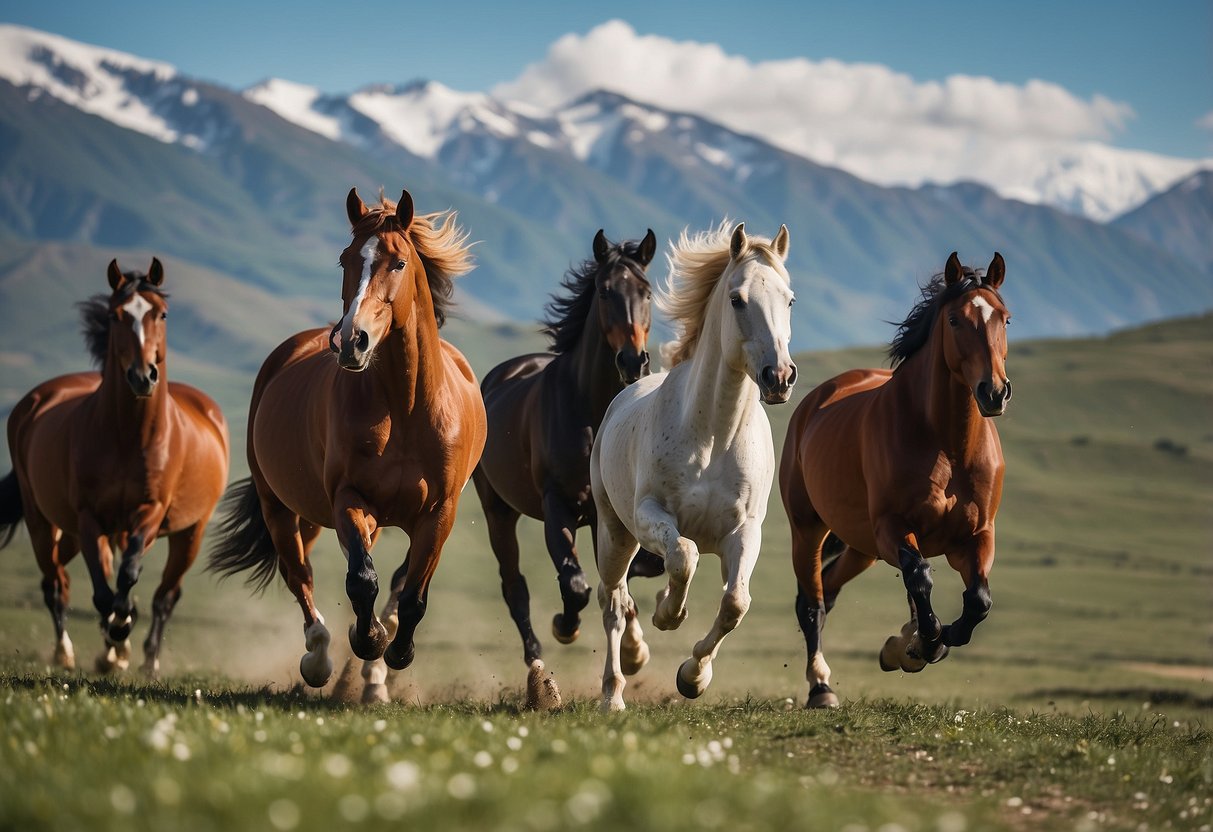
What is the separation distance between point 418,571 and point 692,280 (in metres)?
2.87

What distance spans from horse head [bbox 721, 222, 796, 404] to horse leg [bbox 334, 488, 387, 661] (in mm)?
2707

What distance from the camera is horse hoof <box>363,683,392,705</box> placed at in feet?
35.5

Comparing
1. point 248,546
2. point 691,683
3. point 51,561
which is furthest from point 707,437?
point 51,561

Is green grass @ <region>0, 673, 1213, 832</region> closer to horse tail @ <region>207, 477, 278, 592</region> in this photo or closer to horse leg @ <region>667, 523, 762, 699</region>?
horse leg @ <region>667, 523, 762, 699</region>

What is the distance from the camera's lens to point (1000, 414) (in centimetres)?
962

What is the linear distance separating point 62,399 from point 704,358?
321 inches

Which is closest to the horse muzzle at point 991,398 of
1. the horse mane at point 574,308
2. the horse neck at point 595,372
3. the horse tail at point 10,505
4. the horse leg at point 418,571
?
the horse neck at point 595,372

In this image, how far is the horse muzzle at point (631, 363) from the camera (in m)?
11.3

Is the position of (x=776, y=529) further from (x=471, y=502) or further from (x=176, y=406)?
(x=176, y=406)

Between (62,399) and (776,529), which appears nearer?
(62,399)

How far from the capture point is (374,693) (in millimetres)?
10891

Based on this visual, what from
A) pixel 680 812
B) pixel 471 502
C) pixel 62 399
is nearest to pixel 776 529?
pixel 471 502

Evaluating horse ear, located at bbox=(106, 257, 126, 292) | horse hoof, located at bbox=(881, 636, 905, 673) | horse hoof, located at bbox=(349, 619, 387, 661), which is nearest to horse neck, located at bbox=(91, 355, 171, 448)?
horse ear, located at bbox=(106, 257, 126, 292)

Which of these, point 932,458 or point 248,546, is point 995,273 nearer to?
point 932,458
